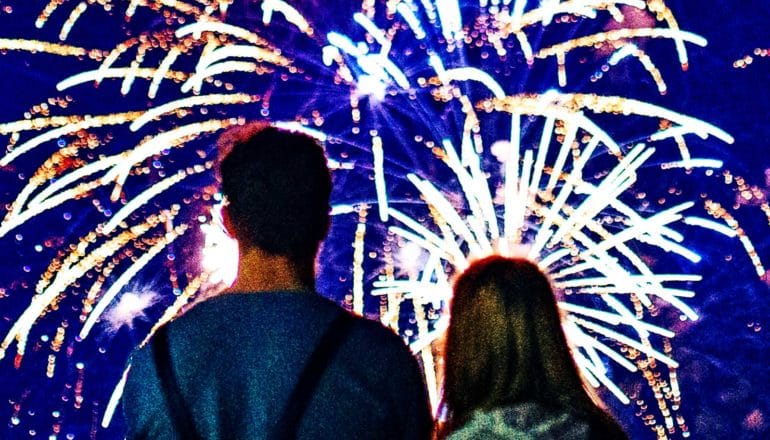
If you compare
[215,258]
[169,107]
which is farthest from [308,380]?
[215,258]

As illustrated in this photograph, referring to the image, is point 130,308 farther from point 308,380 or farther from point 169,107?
point 308,380

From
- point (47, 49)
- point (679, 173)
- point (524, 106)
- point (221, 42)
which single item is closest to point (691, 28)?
point (679, 173)

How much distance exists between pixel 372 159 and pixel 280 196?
501 cm

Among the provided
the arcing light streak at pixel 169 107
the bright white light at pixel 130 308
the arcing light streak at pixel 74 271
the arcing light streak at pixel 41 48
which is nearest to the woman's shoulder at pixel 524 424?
the arcing light streak at pixel 169 107

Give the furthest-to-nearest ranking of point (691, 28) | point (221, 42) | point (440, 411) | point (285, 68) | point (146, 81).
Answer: point (691, 28)
point (146, 81)
point (285, 68)
point (221, 42)
point (440, 411)

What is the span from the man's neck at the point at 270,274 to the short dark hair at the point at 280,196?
18mm

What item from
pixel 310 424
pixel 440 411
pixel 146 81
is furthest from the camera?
pixel 146 81

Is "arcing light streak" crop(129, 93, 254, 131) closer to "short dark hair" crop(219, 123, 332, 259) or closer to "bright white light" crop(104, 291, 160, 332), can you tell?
"bright white light" crop(104, 291, 160, 332)

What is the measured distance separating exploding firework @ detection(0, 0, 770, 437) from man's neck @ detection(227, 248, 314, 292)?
138 inches

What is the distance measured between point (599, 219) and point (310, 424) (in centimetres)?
596

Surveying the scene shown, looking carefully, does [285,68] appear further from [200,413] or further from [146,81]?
[200,413]

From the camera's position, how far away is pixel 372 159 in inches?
275

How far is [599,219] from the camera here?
750cm

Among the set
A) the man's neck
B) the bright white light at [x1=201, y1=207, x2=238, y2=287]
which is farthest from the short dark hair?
the bright white light at [x1=201, y1=207, x2=238, y2=287]
